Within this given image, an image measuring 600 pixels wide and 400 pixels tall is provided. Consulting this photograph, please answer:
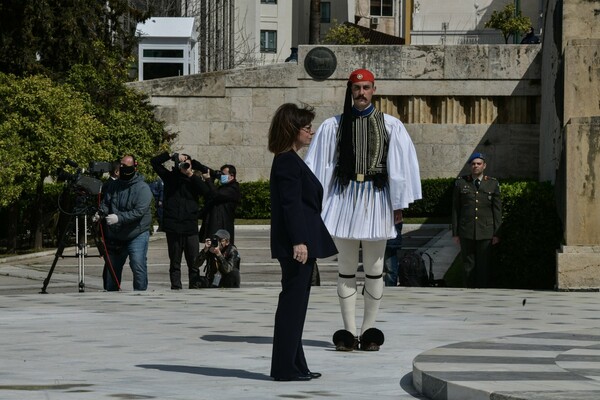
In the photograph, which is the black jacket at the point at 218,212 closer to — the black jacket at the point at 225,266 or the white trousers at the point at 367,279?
the black jacket at the point at 225,266

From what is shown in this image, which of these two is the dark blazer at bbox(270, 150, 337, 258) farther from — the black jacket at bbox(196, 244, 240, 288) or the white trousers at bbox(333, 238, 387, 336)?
the black jacket at bbox(196, 244, 240, 288)

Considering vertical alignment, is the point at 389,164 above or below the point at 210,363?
above

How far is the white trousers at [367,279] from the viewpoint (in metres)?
10.5

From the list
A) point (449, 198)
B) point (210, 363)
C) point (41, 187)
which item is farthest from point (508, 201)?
point (449, 198)

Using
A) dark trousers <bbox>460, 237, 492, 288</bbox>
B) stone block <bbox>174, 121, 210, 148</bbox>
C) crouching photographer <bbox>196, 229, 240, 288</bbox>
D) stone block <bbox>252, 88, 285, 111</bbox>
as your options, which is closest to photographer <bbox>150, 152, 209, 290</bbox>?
crouching photographer <bbox>196, 229, 240, 288</bbox>

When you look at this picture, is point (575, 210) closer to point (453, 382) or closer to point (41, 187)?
point (453, 382)

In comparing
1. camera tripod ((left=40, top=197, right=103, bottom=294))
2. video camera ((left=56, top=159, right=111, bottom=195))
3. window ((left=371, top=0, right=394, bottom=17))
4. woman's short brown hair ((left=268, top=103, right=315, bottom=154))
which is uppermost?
window ((left=371, top=0, right=394, bottom=17))

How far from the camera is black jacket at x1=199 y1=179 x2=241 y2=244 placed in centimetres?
1859

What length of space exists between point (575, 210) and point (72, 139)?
526 inches

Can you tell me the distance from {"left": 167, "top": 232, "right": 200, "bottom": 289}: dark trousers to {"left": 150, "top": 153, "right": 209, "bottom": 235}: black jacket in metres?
0.10

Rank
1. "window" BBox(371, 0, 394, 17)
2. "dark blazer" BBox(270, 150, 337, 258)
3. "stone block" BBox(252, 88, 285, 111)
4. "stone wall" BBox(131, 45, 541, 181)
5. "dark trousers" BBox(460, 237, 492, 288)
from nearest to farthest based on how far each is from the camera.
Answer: "dark blazer" BBox(270, 150, 337, 258) < "dark trousers" BBox(460, 237, 492, 288) < "stone wall" BBox(131, 45, 541, 181) < "stone block" BBox(252, 88, 285, 111) < "window" BBox(371, 0, 394, 17)

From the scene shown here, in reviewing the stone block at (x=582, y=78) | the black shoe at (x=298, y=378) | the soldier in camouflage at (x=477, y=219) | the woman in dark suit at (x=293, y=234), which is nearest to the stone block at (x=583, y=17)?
the stone block at (x=582, y=78)

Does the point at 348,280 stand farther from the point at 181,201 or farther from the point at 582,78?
the point at 582,78

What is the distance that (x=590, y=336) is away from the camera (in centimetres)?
1102
